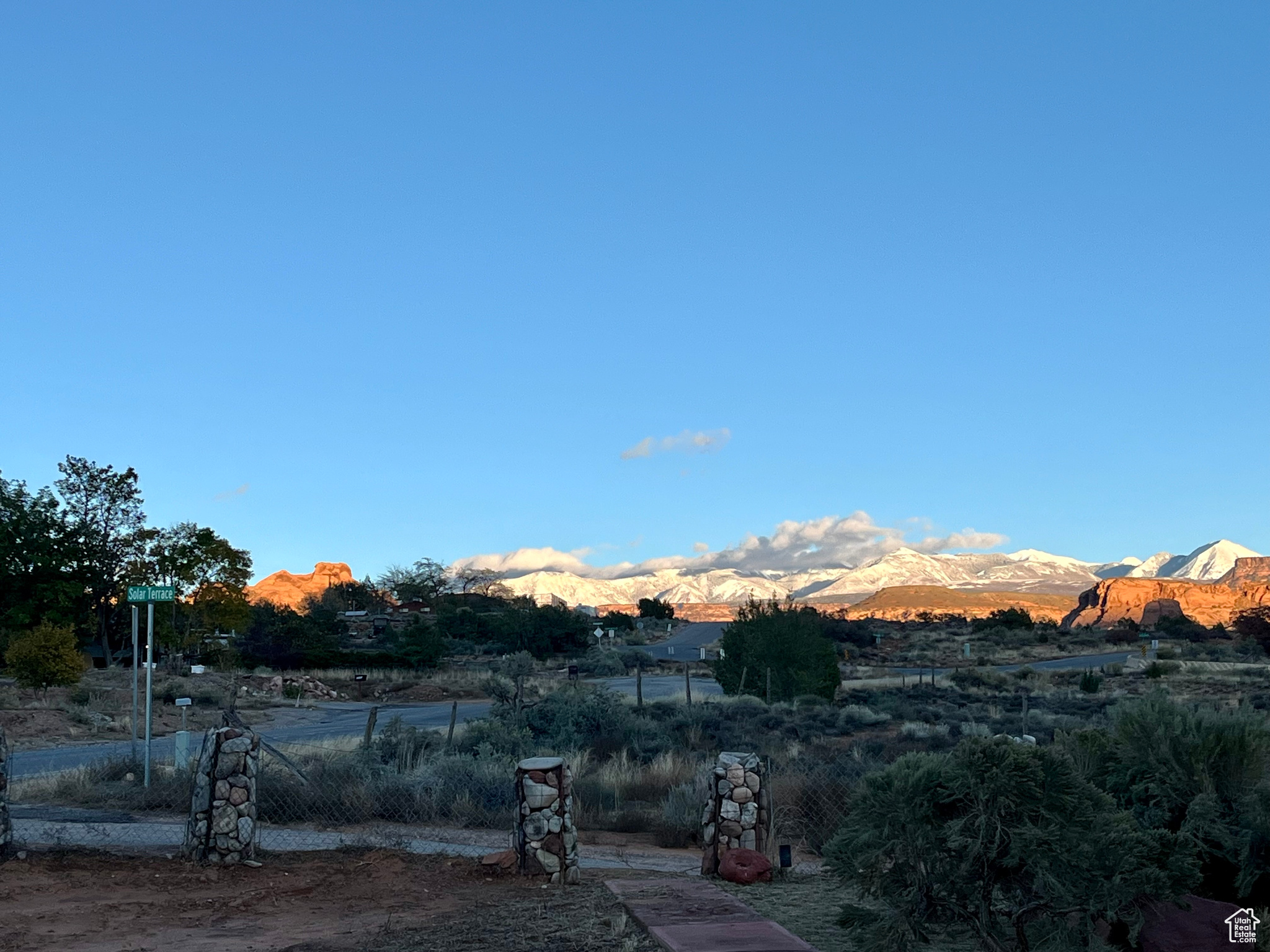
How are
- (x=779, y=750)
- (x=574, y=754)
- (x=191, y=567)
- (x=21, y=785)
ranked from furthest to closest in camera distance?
(x=191, y=567)
(x=779, y=750)
(x=574, y=754)
(x=21, y=785)

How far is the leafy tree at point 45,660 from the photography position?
36281 millimetres

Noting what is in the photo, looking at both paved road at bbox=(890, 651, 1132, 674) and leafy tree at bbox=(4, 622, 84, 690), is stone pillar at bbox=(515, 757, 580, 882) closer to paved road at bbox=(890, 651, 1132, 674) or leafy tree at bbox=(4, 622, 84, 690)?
leafy tree at bbox=(4, 622, 84, 690)

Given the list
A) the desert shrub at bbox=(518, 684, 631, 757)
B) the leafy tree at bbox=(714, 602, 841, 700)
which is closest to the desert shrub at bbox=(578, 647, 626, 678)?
the leafy tree at bbox=(714, 602, 841, 700)

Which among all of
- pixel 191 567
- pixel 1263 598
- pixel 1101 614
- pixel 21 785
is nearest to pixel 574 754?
pixel 21 785

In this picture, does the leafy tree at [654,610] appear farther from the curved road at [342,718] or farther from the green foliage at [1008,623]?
the curved road at [342,718]

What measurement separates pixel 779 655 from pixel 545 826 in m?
26.6

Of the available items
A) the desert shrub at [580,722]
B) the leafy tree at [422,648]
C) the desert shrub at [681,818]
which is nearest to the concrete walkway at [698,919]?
the desert shrub at [681,818]

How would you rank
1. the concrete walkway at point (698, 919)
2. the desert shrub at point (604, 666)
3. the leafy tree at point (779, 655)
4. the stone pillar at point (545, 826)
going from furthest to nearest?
the desert shrub at point (604, 666) < the leafy tree at point (779, 655) < the stone pillar at point (545, 826) < the concrete walkway at point (698, 919)

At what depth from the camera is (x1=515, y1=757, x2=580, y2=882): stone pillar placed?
10.3 metres

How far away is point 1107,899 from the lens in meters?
6.41

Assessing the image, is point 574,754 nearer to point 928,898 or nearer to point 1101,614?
point 928,898

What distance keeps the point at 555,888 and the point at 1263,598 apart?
150014 millimetres

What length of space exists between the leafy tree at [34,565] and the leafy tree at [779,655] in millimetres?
31362

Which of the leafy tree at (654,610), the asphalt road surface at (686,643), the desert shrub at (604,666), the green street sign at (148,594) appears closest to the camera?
the green street sign at (148,594)
